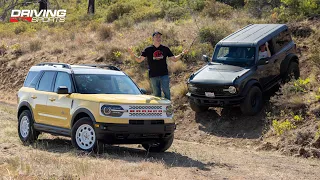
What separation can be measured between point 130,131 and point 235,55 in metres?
6.12

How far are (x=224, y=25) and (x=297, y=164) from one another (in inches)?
460

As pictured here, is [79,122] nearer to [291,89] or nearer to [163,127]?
[163,127]

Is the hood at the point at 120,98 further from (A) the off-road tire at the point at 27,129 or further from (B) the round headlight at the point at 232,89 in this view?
(B) the round headlight at the point at 232,89

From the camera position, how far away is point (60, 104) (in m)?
10.7

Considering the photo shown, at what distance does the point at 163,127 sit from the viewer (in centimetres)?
993

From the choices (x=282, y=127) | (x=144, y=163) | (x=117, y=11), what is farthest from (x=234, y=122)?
(x=117, y=11)

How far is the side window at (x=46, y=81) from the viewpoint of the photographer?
37.2 feet

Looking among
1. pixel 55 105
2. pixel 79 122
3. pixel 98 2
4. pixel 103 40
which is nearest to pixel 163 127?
pixel 79 122

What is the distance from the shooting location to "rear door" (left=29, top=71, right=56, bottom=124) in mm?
11117

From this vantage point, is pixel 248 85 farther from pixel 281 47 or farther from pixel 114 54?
pixel 114 54

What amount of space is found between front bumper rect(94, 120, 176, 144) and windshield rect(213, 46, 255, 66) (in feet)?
17.2

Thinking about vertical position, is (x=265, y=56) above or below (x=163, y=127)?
above
